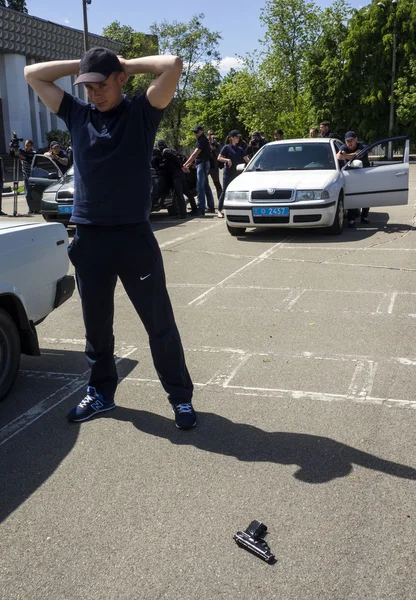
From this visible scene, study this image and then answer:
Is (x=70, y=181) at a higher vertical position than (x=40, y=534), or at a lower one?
higher

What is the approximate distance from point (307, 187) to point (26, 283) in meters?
7.00

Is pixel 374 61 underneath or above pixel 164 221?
above

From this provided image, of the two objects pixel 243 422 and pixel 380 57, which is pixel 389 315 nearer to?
pixel 243 422

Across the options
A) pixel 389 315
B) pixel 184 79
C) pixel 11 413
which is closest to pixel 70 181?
pixel 389 315

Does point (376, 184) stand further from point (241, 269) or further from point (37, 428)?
point (37, 428)

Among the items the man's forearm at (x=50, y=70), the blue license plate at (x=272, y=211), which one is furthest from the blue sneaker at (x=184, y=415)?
the blue license plate at (x=272, y=211)

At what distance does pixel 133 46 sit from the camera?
64.2 metres

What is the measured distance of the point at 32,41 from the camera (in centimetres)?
4088

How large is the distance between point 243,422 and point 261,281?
163 inches

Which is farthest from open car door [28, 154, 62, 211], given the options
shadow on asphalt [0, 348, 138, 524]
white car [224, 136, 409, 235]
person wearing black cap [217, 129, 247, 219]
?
shadow on asphalt [0, 348, 138, 524]

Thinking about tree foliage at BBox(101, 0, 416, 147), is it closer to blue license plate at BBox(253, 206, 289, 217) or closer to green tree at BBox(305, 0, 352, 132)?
green tree at BBox(305, 0, 352, 132)

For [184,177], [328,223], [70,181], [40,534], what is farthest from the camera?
[184,177]

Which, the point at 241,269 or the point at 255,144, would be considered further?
the point at 255,144

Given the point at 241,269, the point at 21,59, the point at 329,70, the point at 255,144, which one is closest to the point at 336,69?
the point at 329,70
